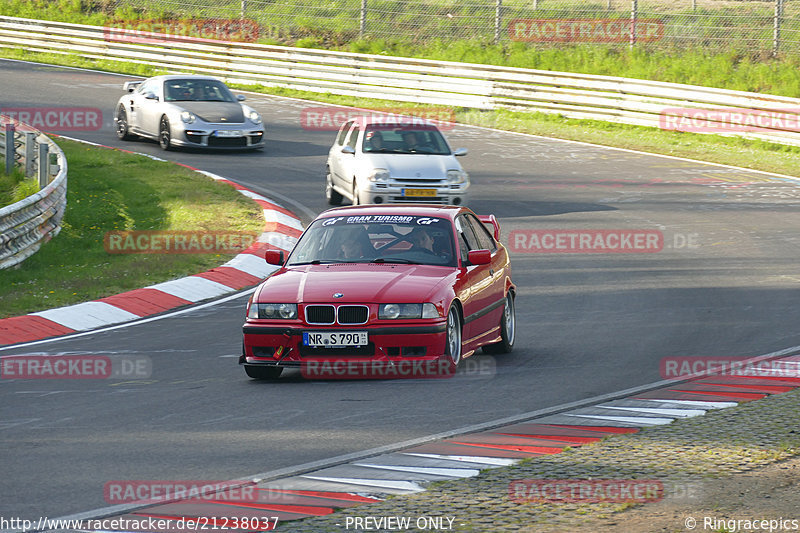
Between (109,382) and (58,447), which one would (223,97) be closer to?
(109,382)

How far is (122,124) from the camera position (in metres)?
26.5

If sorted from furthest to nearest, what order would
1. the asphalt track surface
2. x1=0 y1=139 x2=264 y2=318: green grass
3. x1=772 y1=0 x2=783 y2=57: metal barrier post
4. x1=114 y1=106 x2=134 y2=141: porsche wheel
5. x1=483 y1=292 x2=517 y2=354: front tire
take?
x1=772 y1=0 x2=783 y2=57: metal barrier post, x1=114 y1=106 x2=134 y2=141: porsche wheel, x1=0 y1=139 x2=264 y2=318: green grass, x1=483 y1=292 x2=517 y2=354: front tire, the asphalt track surface

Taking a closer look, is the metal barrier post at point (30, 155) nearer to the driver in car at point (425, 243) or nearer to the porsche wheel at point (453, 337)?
the driver in car at point (425, 243)

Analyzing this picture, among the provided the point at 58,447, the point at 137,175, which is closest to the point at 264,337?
the point at 58,447

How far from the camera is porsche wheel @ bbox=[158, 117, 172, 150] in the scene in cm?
2519

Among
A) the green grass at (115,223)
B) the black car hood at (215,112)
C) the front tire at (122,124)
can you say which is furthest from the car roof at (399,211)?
the front tire at (122,124)

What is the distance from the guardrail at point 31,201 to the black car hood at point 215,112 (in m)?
4.47

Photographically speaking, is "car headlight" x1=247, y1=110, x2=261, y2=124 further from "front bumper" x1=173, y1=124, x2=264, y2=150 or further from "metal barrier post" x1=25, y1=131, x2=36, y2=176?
"metal barrier post" x1=25, y1=131, x2=36, y2=176

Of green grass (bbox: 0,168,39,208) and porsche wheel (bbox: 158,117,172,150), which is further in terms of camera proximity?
porsche wheel (bbox: 158,117,172,150)

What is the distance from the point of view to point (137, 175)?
21.5 metres

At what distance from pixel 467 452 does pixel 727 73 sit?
86.0 ft

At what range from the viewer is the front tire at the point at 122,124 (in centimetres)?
2637

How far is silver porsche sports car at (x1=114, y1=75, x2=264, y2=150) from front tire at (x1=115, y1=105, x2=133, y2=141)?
4cm

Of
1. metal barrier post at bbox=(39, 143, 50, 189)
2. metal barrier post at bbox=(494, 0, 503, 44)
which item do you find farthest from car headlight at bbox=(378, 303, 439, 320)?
metal barrier post at bbox=(494, 0, 503, 44)
